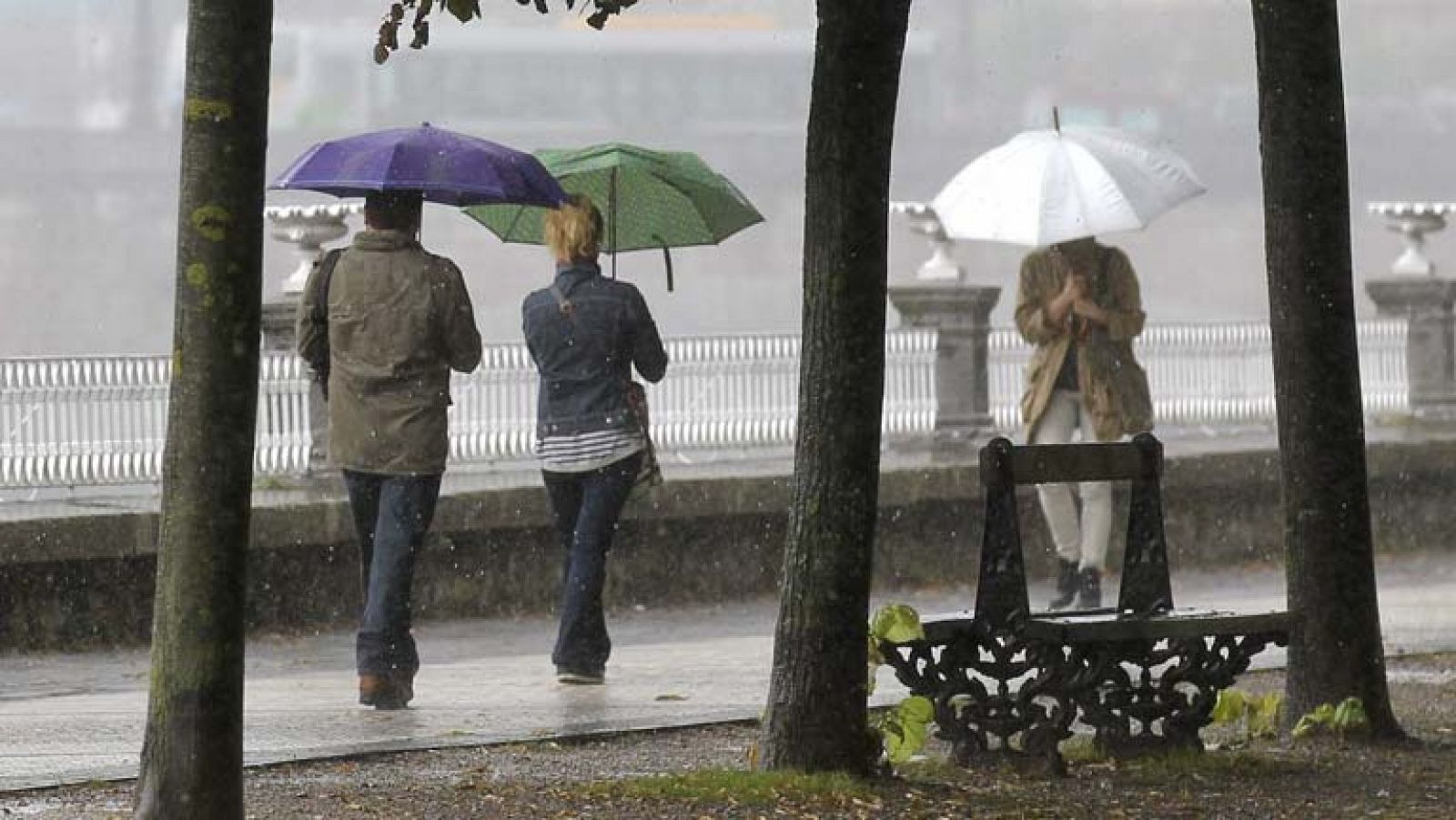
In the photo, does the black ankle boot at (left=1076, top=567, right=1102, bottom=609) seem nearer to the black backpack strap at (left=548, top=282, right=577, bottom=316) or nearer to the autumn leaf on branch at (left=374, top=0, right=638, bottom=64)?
the black backpack strap at (left=548, top=282, right=577, bottom=316)

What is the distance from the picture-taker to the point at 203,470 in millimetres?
6695

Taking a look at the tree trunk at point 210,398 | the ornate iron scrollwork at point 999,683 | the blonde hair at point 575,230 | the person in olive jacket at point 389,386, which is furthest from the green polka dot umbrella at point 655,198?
the tree trunk at point 210,398

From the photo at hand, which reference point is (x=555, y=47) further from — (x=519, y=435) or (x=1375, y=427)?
(x=519, y=435)

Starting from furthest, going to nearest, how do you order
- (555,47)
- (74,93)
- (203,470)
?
1. (74,93)
2. (555,47)
3. (203,470)

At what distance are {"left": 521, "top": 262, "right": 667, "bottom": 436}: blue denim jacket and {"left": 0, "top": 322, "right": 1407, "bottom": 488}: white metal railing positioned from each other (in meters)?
3.17

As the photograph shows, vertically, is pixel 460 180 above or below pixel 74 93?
below

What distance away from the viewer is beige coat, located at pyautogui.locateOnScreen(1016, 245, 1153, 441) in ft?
46.8

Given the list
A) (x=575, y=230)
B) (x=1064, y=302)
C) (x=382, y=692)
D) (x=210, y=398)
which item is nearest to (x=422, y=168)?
(x=575, y=230)

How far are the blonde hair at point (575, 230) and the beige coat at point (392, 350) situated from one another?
79 centimetres

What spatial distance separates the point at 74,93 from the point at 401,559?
42661mm

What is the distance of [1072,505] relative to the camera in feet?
47.0

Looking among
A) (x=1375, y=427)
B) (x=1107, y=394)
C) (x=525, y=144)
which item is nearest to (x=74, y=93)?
(x=525, y=144)

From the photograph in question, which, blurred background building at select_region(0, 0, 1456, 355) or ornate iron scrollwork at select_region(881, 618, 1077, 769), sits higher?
blurred background building at select_region(0, 0, 1456, 355)

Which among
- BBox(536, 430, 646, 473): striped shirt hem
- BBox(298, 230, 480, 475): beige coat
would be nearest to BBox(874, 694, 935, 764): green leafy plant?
BBox(298, 230, 480, 475): beige coat
